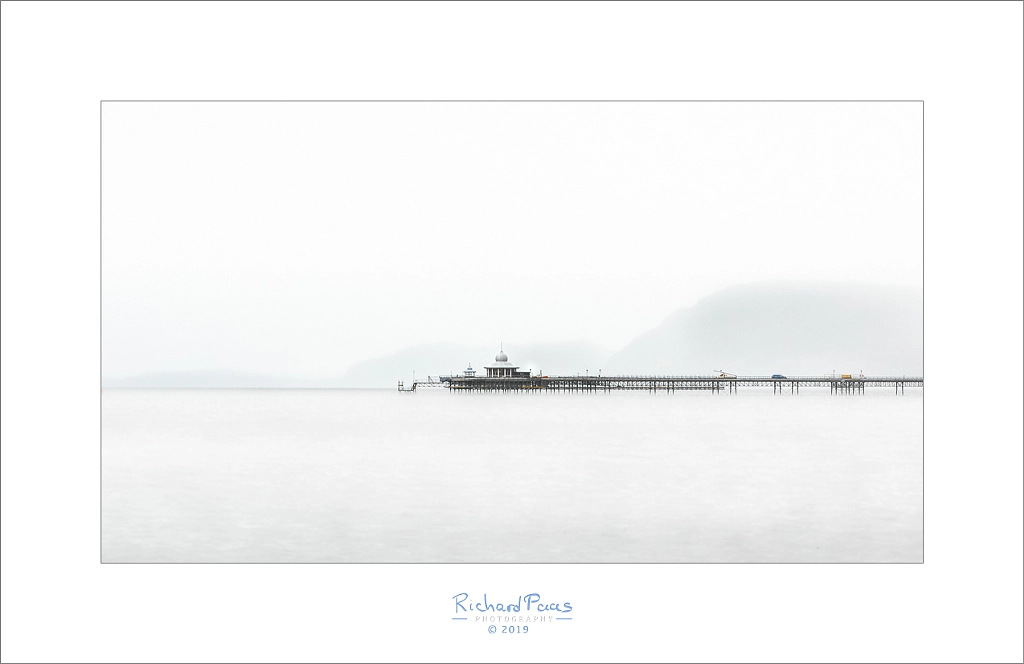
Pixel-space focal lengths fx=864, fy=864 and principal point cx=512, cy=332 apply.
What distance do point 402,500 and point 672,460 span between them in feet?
24.1

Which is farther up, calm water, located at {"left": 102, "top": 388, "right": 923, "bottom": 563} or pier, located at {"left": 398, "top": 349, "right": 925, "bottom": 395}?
calm water, located at {"left": 102, "top": 388, "right": 923, "bottom": 563}

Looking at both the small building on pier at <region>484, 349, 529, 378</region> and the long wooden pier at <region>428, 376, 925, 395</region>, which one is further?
the small building on pier at <region>484, 349, 529, 378</region>

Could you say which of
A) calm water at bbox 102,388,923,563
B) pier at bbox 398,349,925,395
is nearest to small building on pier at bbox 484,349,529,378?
pier at bbox 398,349,925,395

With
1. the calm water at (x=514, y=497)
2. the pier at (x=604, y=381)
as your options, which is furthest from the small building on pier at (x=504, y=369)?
the calm water at (x=514, y=497)

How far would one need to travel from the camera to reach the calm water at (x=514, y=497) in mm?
9461

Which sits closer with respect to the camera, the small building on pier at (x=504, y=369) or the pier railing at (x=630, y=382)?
the pier railing at (x=630, y=382)

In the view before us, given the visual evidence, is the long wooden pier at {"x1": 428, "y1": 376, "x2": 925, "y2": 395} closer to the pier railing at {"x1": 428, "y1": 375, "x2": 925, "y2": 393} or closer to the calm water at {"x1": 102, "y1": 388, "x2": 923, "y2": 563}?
the pier railing at {"x1": 428, "y1": 375, "x2": 925, "y2": 393}

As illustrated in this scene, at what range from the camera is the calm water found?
9.46 meters

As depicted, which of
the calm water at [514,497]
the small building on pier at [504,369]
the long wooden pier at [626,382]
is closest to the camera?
the calm water at [514,497]

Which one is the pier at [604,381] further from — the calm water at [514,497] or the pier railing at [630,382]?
the calm water at [514,497]

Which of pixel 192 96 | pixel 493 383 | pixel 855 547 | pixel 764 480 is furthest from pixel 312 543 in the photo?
pixel 493 383

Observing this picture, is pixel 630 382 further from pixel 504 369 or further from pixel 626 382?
pixel 504 369

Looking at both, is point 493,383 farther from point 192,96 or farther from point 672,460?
point 192,96

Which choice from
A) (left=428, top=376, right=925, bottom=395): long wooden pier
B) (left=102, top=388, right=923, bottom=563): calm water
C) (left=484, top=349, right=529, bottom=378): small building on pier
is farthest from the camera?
(left=484, top=349, right=529, bottom=378): small building on pier
